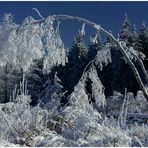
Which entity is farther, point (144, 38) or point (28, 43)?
point (144, 38)

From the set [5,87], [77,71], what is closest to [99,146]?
[77,71]

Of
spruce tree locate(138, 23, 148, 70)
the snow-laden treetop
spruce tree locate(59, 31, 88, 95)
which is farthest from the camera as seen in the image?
spruce tree locate(59, 31, 88, 95)

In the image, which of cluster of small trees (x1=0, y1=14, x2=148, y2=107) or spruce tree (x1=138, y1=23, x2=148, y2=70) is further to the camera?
spruce tree (x1=138, y1=23, x2=148, y2=70)

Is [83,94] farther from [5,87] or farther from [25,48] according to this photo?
[5,87]

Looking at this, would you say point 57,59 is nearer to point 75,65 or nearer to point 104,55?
point 104,55

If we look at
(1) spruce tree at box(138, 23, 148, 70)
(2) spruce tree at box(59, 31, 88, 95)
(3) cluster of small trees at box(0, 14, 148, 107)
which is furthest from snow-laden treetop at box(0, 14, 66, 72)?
(2) spruce tree at box(59, 31, 88, 95)

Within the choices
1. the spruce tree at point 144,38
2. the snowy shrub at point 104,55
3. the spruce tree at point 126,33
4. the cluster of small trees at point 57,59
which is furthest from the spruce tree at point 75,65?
the snowy shrub at point 104,55

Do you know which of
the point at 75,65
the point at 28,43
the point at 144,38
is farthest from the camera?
the point at 75,65

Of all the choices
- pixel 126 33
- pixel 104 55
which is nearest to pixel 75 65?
pixel 126 33

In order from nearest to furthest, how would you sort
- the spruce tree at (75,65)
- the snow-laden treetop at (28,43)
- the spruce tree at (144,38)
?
the snow-laden treetop at (28,43)
the spruce tree at (144,38)
the spruce tree at (75,65)

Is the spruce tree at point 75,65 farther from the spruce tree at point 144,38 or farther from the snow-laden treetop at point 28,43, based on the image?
the snow-laden treetop at point 28,43

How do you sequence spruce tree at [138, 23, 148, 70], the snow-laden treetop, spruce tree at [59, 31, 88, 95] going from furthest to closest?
spruce tree at [59, 31, 88, 95] → spruce tree at [138, 23, 148, 70] → the snow-laden treetop

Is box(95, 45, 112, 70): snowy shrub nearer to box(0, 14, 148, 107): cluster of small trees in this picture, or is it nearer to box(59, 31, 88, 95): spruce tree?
→ box(0, 14, 148, 107): cluster of small trees

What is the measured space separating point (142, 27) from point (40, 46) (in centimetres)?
3766
